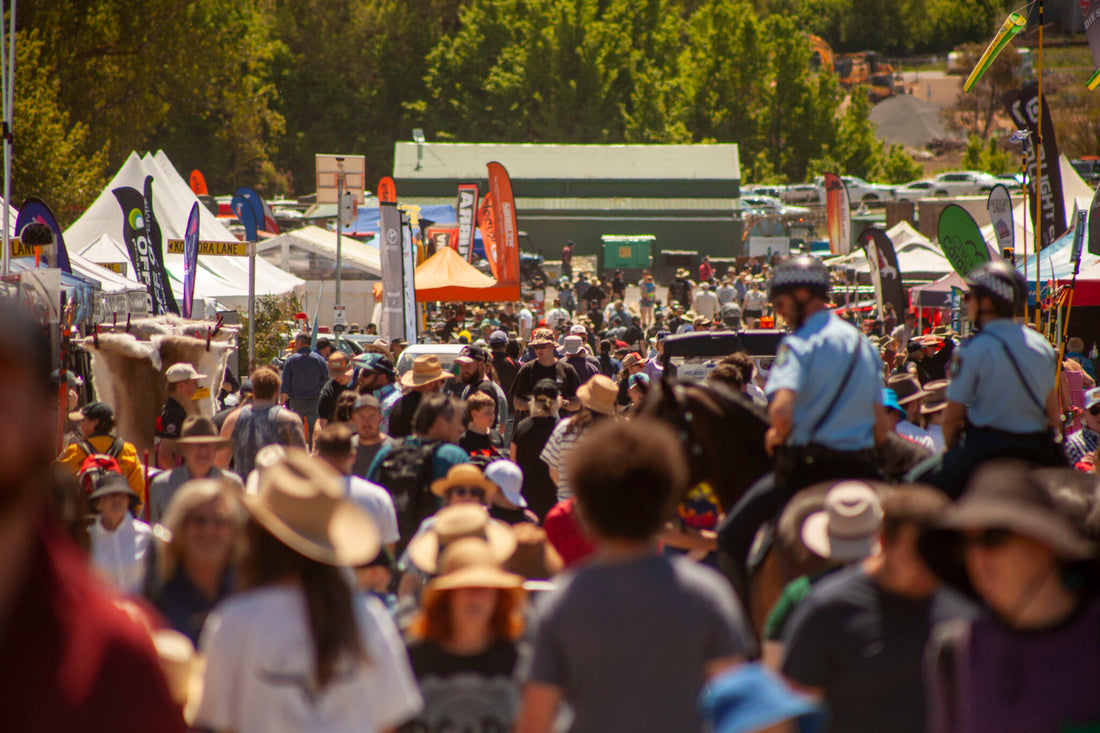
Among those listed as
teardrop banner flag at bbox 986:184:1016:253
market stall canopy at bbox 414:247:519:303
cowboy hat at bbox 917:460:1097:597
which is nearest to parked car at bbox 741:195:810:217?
market stall canopy at bbox 414:247:519:303

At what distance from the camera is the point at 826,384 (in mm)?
5484

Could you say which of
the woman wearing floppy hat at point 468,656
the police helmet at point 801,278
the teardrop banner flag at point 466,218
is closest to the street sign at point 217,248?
the teardrop banner flag at point 466,218

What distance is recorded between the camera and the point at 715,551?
606 centimetres

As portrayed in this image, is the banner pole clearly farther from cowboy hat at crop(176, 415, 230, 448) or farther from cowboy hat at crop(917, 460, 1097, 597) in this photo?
cowboy hat at crop(917, 460, 1097, 597)

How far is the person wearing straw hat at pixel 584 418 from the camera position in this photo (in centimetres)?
796

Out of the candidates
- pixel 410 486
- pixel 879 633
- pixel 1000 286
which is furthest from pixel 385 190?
pixel 879 633

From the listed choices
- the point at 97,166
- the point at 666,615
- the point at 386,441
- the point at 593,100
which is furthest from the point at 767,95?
the point at 666,615

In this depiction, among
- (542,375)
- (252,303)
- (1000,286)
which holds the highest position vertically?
(252,303)

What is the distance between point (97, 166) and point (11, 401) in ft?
133

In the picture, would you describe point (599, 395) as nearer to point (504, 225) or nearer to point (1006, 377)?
point (1006, 377)

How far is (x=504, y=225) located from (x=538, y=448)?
15818mm

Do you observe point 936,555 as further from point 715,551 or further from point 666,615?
point 715,551

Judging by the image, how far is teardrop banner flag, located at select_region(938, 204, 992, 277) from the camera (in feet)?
45.3

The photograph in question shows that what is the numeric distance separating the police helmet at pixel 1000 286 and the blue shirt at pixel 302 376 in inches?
343
